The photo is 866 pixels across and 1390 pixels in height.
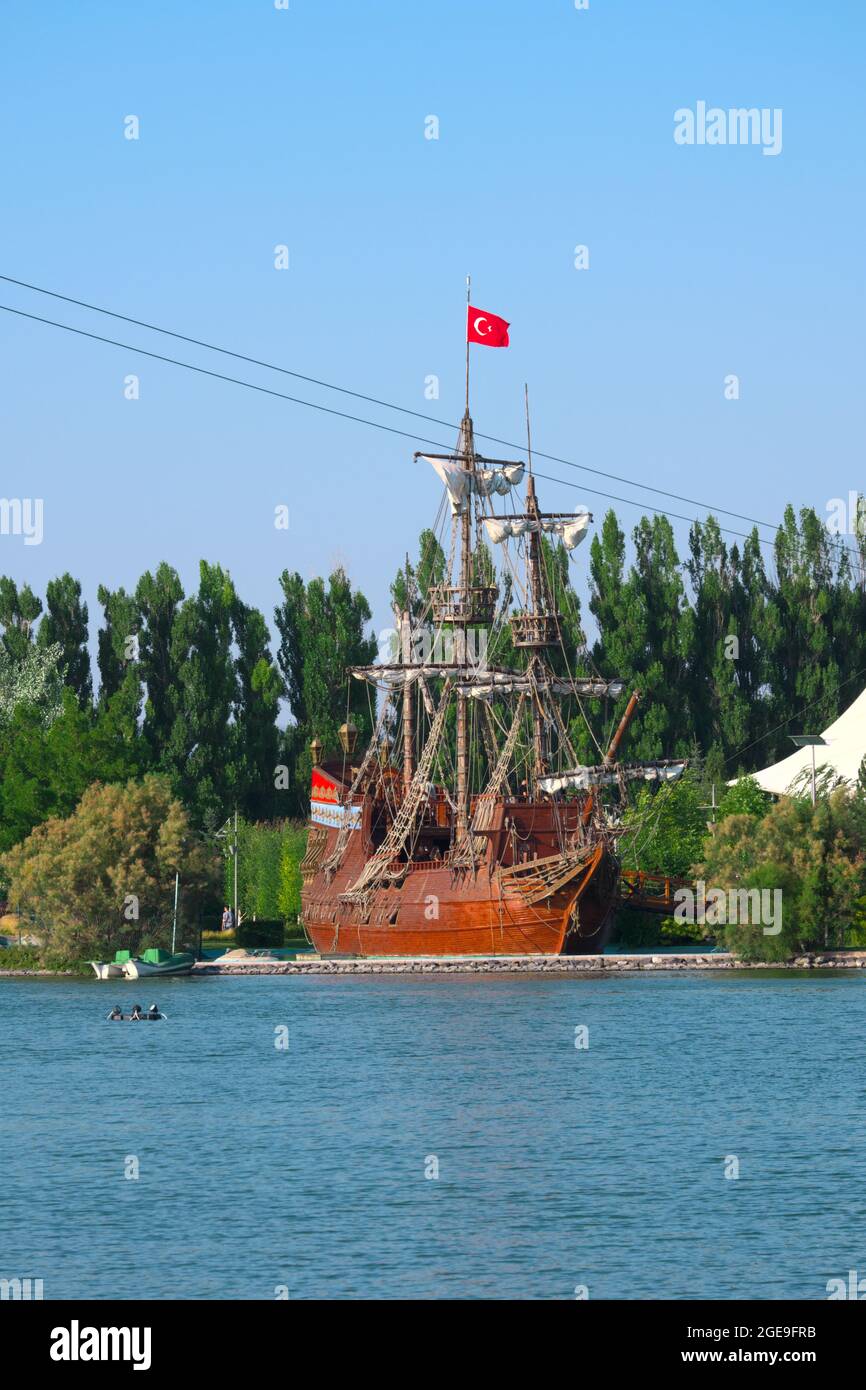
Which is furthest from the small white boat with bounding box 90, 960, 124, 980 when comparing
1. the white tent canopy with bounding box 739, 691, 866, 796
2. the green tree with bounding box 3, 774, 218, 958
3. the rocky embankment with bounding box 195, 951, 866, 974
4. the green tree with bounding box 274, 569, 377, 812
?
the white tent canopy with bounding box 739, 691, 866, 796

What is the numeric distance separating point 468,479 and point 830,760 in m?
24.5

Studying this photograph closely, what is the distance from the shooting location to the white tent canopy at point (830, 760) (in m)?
106

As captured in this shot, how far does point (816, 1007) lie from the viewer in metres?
70.7

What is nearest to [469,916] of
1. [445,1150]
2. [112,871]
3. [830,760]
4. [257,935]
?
[257,935]

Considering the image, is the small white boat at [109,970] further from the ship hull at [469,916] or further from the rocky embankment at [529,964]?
the ship hull at [469,916]

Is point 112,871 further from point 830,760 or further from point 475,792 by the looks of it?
point 830,760

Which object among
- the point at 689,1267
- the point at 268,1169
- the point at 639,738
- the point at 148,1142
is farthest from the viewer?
the point at 639,738

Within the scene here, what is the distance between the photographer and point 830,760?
11012cm

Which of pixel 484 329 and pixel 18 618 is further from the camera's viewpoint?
pixel 18 618

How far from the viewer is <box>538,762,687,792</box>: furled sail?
3782 inches
